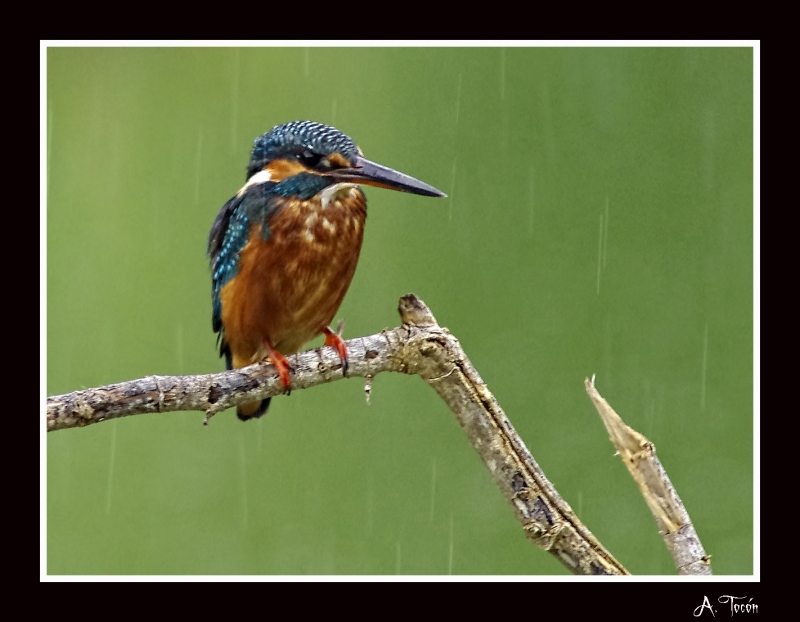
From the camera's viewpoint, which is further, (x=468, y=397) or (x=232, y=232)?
(x=232, y=232)

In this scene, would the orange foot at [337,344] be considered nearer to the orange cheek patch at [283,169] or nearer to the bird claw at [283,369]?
the bird claw at [283,369]

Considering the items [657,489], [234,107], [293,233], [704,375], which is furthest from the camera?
[234,107]

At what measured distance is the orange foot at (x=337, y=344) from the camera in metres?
3.10

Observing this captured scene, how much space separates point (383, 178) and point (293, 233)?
346mm

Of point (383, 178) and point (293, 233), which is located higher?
point (383, 178)

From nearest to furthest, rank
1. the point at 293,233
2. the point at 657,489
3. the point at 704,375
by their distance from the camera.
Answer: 1. the point at 657,489
2. the point at 293,233
3. the point at 704,375

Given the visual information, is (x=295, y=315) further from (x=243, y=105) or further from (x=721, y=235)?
(x=721, y=235)

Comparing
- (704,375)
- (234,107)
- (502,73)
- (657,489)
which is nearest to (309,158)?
(657,489)

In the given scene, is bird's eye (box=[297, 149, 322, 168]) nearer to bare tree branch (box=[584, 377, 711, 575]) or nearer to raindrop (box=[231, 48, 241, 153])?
bare tree branch (box=[584, 377, 711, 575])

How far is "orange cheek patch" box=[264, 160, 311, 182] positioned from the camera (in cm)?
316

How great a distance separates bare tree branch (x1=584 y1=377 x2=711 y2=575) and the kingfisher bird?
84 centimetres

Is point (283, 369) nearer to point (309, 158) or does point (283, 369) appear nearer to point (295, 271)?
point (295, 271)

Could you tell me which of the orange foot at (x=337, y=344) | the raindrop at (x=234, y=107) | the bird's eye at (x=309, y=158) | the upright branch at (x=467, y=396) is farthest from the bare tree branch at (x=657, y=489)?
the raindrop at (x=234, y=107)

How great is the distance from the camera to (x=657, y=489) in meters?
3.06
